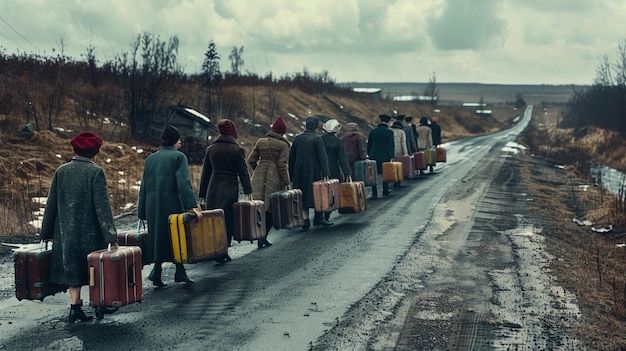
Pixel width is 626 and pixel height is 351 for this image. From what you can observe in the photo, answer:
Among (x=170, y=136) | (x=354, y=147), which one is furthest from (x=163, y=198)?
(x=354, y=147)

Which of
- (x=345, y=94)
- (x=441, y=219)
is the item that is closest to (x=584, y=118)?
(x=345, y=94)

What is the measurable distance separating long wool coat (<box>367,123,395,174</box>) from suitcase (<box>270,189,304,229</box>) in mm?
7875

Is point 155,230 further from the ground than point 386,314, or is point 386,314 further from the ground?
point 155,230

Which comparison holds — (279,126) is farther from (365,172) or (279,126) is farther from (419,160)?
(419,160)

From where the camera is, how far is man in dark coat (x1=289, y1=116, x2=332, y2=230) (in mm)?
13992

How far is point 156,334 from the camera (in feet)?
22.9

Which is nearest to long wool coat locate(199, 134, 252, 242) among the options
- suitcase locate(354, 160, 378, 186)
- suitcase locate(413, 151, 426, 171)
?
suitcase locate(354, 160, 378, 186)

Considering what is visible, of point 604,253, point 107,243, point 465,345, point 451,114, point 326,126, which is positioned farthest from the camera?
point 451,114

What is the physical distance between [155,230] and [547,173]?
914 inches

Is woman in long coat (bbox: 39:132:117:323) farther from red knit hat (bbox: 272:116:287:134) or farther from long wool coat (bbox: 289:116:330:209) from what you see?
long wool coat (bbox: 289:116:330:209)

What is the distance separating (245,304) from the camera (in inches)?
321

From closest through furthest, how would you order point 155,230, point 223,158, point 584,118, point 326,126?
point 155,230
point 223,158
point 326,126
point 584,118

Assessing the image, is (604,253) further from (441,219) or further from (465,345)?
(465,345)

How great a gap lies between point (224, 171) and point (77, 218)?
3.51m
